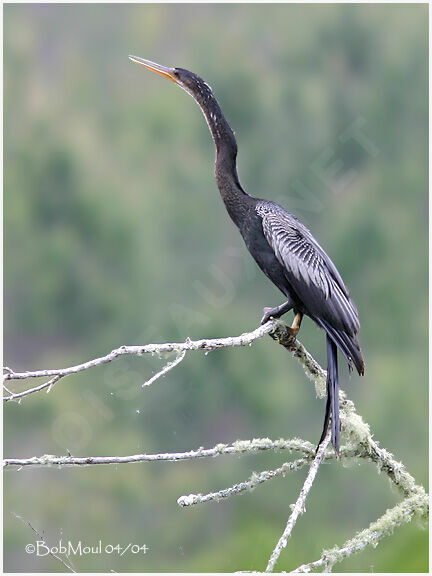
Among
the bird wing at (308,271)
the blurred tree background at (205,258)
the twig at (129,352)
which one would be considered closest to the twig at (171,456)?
the twig at (129,352)

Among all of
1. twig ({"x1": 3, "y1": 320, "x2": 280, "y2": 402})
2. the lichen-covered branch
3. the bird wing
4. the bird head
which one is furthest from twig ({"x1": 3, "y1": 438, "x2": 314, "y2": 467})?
the bird head

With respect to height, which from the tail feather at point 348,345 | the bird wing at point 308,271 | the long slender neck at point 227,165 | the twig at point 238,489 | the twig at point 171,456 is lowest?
the twig at point 238,489

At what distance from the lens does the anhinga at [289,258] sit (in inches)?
113

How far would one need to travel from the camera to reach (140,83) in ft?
36.2

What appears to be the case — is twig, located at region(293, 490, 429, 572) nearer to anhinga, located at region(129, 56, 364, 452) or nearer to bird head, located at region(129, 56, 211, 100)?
anhinga, located at region(129, 56, 364, 452)

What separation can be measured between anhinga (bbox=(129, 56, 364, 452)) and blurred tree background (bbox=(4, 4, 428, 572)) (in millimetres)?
5617

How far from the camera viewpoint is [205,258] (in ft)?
32.3

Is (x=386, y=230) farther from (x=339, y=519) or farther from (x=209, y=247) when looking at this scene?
(x=339, y=519)

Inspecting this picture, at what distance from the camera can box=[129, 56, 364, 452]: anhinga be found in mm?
2869

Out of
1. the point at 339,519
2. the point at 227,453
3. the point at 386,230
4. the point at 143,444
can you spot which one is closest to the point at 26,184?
the point at 143,444

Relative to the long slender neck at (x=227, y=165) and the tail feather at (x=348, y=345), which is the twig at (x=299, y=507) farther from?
the long slender neck at (x=227, y=165)

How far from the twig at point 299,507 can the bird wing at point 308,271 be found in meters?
0.47

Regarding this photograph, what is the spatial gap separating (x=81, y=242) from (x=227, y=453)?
26.9 feet

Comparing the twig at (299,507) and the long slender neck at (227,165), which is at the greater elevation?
the long slender neck at (227,165)
